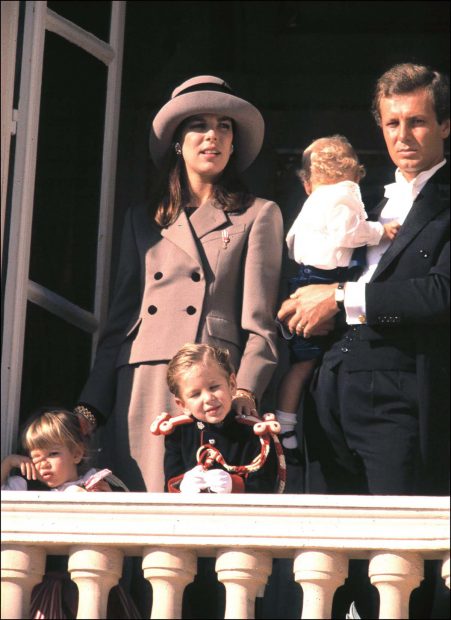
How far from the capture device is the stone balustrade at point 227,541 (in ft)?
16.9

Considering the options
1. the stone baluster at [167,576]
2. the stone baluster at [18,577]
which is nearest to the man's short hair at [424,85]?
the stone baluster at [167,576]

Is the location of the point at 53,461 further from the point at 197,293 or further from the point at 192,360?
the point at 197,293

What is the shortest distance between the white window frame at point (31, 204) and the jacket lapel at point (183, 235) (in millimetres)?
399

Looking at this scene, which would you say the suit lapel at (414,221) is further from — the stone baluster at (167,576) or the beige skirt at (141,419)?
the stone baluster at (167,576)

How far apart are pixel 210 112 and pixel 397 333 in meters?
1.01

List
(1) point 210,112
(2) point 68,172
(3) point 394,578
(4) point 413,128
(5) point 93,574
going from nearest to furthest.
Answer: (3) point 394,578 < (5) point 93,574 < (4) point 413,128 < (1) point 210,112 < (2) point 68,172

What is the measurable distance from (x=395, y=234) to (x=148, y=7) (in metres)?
2.51

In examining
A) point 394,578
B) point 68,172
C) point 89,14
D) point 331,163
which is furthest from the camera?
point 89,14

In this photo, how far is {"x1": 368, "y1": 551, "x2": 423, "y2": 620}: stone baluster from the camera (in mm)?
5105

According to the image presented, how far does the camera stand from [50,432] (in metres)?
5.76

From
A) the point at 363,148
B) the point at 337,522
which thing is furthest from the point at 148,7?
the point at 337,522

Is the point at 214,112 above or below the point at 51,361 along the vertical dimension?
above

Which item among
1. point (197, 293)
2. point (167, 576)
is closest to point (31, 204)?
point (197, 293)

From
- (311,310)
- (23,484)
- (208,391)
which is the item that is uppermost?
(311,310)
